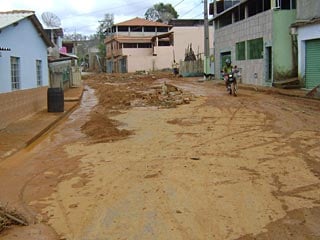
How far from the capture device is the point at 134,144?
1170 centimetres

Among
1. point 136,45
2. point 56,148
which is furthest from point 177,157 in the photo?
point 136,45

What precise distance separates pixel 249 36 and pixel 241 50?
99.1 inches

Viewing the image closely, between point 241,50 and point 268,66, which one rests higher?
point 241,50

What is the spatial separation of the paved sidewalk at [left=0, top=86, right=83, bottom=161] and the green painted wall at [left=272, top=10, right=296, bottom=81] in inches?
519

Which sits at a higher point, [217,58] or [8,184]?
[217,58]

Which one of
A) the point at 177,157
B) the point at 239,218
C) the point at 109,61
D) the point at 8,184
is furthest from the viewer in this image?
the point at 109,61

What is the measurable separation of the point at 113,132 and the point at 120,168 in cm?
462

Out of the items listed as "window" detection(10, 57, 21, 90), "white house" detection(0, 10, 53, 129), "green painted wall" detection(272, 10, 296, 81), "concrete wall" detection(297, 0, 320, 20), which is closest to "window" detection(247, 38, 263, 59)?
"green painted wall" detection(272, 10, 296, 81)

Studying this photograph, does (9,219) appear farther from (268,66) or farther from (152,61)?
(152,61)

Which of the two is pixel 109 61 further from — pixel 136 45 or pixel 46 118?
pixel 46 118

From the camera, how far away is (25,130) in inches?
589

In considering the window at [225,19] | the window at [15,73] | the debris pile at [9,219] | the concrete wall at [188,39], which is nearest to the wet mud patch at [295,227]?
the debris pile at [9,219]

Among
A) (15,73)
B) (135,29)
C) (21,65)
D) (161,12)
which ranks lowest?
(15,73)

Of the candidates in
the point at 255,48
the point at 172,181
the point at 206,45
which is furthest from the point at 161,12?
the point at 172,181
